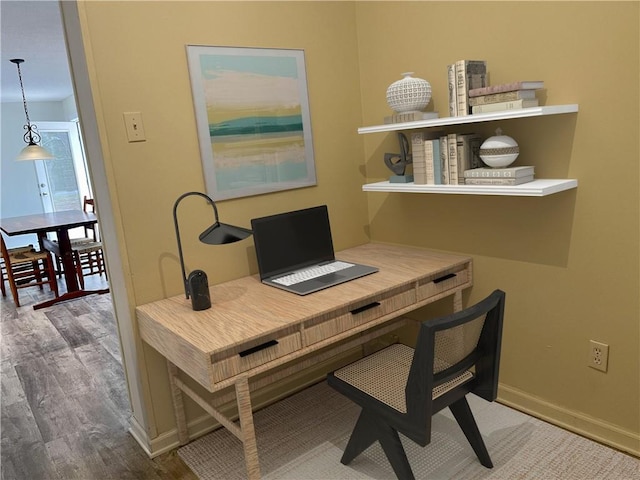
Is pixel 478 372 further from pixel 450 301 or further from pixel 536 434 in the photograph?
pixel 450 301

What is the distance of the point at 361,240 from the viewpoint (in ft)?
9.50

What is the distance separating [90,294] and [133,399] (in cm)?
303

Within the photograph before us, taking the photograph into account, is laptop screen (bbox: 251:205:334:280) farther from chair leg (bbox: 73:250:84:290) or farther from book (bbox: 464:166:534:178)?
chair leg (bbox: 73:250:84:290)

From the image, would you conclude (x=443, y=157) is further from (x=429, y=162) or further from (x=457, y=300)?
(x=457, y=300)

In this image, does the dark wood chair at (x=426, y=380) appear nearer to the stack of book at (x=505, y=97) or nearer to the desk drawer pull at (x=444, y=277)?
the desk drawer pull at (x=444, y=277)

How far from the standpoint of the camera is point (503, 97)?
6.22ft

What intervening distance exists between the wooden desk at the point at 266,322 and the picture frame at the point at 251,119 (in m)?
0.51

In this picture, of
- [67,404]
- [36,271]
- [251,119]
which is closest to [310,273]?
[251,119]

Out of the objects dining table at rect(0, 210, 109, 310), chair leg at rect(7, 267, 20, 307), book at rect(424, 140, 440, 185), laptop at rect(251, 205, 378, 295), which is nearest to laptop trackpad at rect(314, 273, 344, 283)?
laptop at rect(251, 205, 378, 295)

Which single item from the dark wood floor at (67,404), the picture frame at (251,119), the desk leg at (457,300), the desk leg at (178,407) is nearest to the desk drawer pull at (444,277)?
the desk leg at (457,300)

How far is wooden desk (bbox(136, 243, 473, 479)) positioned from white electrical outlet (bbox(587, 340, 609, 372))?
23.7 inches

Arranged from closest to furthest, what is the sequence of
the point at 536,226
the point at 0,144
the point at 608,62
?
1. the point at 608,62
2. the point at 536,226
3. the point at 0,144

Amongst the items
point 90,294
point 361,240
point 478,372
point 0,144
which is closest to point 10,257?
point 90,294

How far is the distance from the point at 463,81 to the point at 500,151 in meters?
0.33
